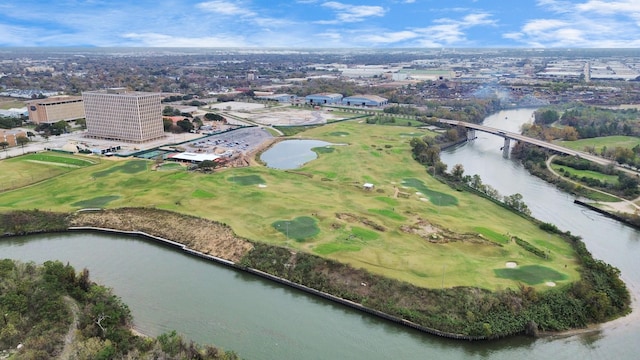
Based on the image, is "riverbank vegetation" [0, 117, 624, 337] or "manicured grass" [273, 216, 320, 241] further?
"manicured grass" [273, 216, 320, 241]

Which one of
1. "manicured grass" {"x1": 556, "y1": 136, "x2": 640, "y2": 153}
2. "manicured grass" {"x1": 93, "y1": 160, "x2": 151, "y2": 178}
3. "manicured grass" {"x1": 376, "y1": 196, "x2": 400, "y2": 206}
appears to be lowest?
"manicured grass" {"x1": 376, "y1": 196, "x2": 400, "y2": 206}

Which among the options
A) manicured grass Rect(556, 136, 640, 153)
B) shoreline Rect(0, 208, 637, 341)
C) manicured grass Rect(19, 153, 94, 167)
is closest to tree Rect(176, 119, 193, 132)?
manicured grass Rect(19, 153, 94, 167)

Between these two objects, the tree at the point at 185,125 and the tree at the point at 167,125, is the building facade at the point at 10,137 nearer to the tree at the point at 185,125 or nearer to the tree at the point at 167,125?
the tree at the point at 167,125

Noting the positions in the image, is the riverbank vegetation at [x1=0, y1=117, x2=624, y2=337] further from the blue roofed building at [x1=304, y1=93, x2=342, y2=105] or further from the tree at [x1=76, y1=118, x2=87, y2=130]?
the blue roofed building at [x1=304, y1=93, x2=342, y2=105]

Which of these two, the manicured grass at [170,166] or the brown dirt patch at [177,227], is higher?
the manicured grass at [170,166]

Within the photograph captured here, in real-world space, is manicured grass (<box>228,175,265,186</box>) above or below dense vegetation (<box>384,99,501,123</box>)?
below

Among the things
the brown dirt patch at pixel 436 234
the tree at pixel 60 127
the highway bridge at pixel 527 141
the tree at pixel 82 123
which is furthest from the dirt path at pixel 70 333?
the tree at pixel 82 123

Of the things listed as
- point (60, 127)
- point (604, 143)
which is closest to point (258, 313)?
point (60, 127)

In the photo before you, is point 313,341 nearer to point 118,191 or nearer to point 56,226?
point 56,226
